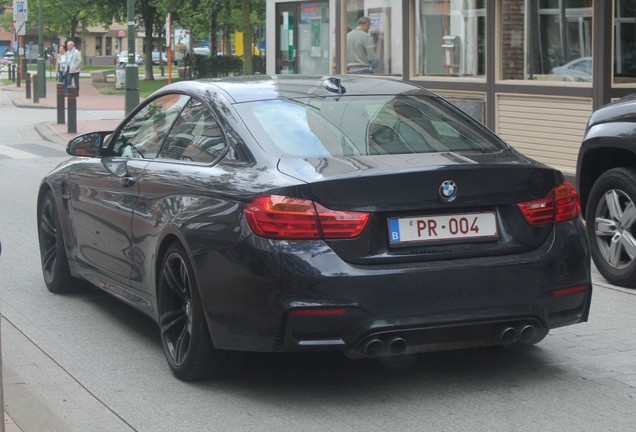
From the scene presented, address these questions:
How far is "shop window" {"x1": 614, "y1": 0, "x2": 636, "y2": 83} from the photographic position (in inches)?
485

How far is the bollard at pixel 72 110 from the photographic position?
23.8 meters

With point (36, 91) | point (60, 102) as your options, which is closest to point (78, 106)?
point (36, 91)

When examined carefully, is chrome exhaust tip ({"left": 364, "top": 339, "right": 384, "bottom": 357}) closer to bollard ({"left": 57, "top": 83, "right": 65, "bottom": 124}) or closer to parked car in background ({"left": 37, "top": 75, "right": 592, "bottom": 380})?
parked car in background ({"left": 37, "top": 75, "right": 592, "bottom": 380})

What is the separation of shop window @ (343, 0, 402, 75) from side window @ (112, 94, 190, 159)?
9.77 meters

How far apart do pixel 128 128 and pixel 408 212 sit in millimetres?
2665

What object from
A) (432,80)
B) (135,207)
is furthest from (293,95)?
(432,80)

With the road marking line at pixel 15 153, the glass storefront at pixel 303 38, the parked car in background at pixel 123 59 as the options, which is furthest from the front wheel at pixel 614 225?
the parked car in background at pixel 123 59

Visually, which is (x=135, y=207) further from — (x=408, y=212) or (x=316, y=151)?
(x=408, y=212)

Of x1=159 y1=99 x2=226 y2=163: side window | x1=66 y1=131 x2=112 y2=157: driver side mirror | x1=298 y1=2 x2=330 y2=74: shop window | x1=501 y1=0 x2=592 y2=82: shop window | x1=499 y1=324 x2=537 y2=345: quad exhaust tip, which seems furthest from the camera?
x1=298 y1=2 x2=330 y2=74: shop window

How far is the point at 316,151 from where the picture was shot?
5523 mm

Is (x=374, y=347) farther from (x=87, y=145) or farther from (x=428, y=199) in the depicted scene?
(x=87, y=145)

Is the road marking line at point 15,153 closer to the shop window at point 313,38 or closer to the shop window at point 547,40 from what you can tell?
the shop window at point 313,38

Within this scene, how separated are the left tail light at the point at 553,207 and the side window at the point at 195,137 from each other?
153cm

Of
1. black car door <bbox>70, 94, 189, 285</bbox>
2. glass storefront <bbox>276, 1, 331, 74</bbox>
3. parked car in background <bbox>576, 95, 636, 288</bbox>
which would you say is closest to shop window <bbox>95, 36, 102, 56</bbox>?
glass storefront <bbox>276, 1, 331, 74</bbox>
